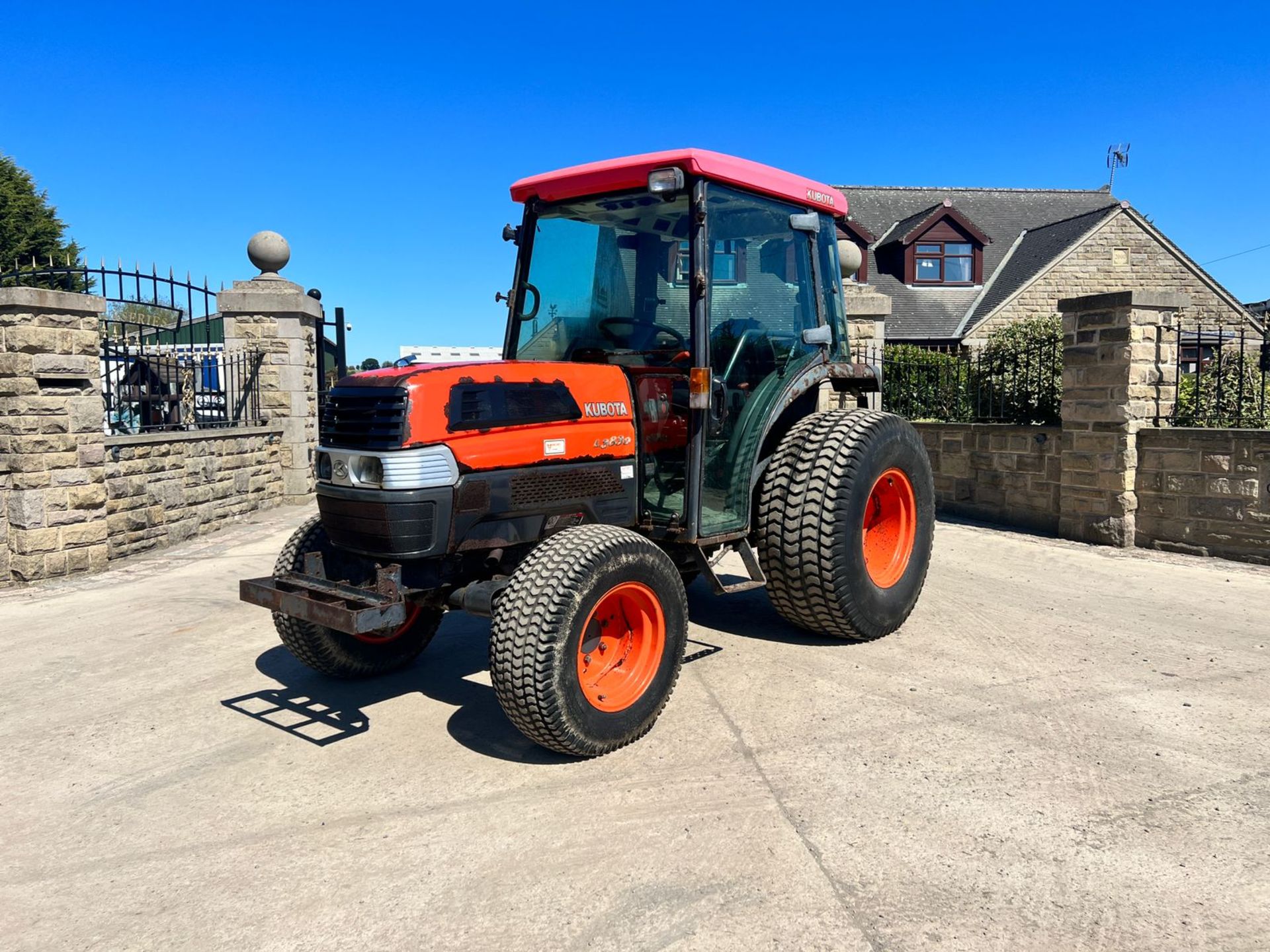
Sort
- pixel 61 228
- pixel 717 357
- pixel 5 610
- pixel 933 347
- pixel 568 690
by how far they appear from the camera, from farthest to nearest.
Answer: pixel 61 228 < pixel 933 347 < pixel 5 610 < pixel 717 357 < pixel 568 690

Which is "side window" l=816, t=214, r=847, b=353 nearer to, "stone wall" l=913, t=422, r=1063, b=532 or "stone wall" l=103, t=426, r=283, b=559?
"stone wall" l=913, t=422, r=1063, b=532

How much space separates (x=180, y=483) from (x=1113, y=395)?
27.9ft

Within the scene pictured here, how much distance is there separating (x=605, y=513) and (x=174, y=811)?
6.71 feet

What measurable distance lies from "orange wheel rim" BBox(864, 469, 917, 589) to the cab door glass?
983 millimetres

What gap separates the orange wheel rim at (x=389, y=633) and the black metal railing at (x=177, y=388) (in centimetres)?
468

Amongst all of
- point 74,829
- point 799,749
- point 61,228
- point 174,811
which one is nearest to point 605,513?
point 799,749

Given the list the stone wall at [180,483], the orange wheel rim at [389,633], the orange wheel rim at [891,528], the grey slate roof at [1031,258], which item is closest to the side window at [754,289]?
the orange wheel rim at [891,528]

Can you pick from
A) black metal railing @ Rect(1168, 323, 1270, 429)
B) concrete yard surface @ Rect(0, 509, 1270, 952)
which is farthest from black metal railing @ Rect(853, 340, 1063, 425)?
concrete yard surface @ Rect(0, 509, 1270, 952)

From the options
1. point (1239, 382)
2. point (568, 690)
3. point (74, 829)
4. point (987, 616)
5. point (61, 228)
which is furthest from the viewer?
point (61, 228)

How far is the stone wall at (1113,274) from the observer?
21.7 m

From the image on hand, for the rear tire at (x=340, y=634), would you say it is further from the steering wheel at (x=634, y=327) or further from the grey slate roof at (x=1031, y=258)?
the grey slate roof at (x=1031, y=258)

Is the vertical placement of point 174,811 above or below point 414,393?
below

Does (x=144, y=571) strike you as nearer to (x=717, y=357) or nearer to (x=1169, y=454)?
(x=717, y=357)

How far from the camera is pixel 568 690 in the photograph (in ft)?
11.1
